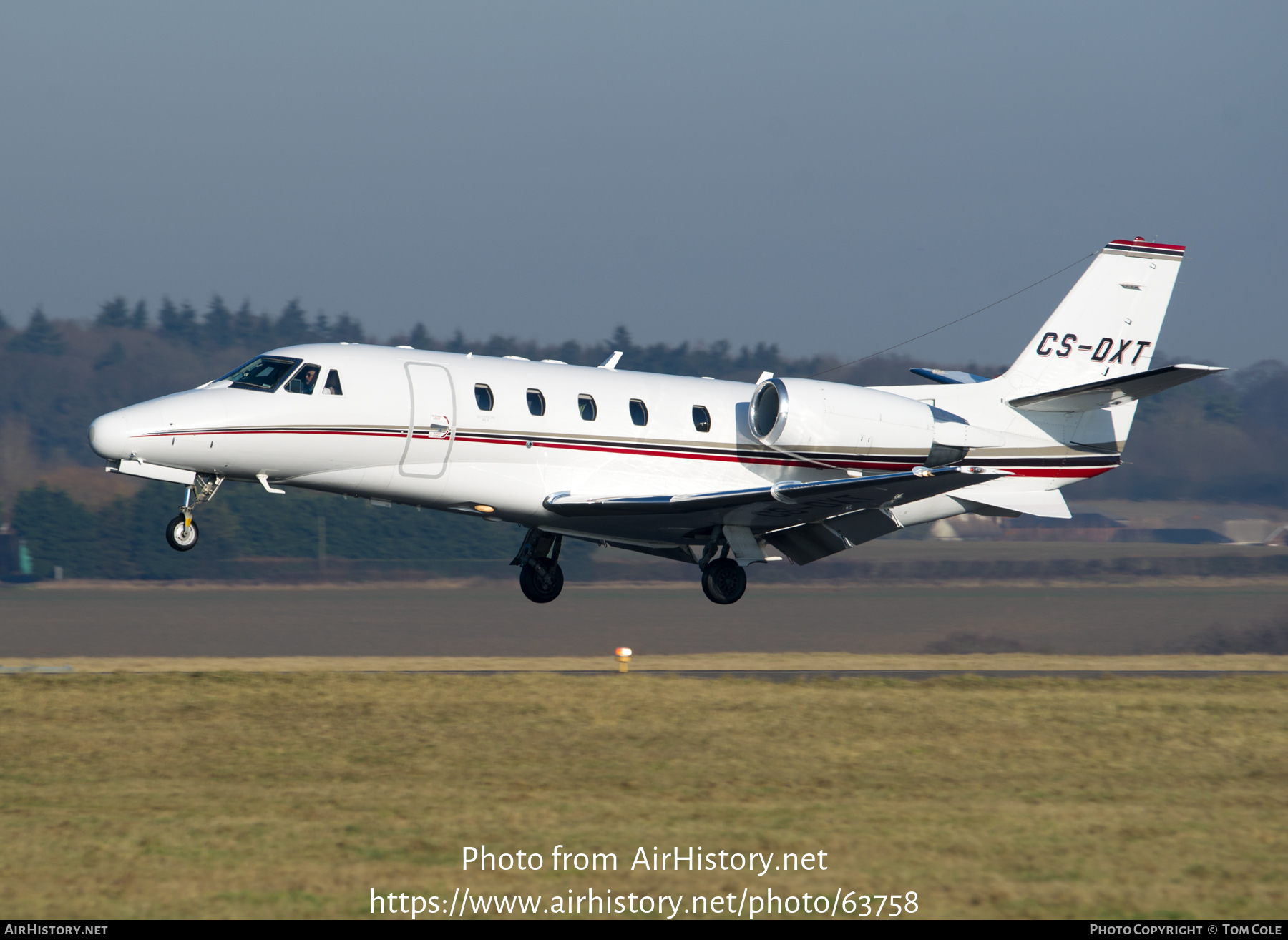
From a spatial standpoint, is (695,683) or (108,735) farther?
(695,683)

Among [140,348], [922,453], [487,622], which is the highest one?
[140,348]

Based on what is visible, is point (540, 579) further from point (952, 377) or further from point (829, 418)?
point (952, 377)

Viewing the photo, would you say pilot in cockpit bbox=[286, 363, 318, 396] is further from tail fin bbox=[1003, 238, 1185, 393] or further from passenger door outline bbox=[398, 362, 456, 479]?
tail fin bbox=[1003, 238, 1185, 393]

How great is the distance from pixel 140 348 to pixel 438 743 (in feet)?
335

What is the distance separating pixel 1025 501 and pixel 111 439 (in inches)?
579

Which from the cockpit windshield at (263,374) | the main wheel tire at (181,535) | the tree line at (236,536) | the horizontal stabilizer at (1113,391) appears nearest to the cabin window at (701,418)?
the horizontal stabilizer at (1113,391)

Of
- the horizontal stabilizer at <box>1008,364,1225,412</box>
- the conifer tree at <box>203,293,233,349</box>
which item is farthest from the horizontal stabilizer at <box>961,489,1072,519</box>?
the conifer tree at <box>203,293,233,349</box>

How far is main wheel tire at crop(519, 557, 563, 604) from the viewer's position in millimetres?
22375

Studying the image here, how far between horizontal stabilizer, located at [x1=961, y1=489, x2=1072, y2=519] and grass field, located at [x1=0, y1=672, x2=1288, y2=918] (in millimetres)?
4660

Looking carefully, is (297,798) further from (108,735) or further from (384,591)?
(384,591)

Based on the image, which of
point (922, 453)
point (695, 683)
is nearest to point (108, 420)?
point (695, 683)

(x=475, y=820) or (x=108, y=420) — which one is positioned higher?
(x=108, y=420)

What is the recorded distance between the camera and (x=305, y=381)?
729 inches

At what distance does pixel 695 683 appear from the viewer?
59.4ft
